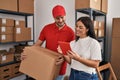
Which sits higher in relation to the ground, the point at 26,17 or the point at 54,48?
the point at 26,17

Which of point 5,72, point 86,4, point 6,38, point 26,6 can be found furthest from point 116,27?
point 5,72

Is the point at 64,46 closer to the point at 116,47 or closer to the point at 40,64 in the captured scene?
the point at 40,64

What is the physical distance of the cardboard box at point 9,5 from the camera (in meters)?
2.79

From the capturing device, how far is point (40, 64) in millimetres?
1625

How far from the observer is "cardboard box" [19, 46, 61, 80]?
156cm

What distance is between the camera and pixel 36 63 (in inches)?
65.3

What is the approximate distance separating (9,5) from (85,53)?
6.60 ft

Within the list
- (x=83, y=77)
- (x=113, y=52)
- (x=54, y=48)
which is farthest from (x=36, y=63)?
(x=113, y=52)

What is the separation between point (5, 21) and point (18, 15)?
0.69 metres

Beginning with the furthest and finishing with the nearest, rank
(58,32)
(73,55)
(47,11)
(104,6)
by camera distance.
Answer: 1. (47,11)
2. (104,6)
3. (58,32)
4. (73,55)

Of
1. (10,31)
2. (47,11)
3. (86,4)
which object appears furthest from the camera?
(47,11)

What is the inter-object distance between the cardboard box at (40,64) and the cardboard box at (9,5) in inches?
54.3

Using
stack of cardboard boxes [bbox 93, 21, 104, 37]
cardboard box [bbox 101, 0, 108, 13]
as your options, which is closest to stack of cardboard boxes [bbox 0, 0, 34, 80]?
stack of cardboard boxes [bbox 93, 21, 104, 37]

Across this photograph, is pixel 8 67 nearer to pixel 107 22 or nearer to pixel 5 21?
pixel 5 21
